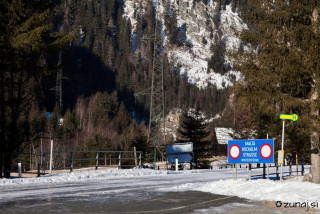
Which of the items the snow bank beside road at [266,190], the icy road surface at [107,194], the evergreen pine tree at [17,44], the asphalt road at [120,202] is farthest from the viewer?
the evergreen pine tree at [17,44]

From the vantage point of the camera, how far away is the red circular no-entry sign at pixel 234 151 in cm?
1717

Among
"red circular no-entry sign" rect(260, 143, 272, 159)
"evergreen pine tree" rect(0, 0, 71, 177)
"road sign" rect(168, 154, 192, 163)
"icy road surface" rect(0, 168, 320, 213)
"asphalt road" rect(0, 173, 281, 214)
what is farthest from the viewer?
"road sign" rect(168, 154, 192, 163)

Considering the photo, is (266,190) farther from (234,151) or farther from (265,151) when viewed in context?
(234,151)

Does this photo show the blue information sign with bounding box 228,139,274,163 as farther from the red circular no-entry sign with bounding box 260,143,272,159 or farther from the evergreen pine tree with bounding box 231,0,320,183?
the evergreen pine tree with bounding box 231,0,320,183

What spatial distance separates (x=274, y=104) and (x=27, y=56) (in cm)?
1376

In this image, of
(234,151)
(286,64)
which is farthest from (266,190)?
(286,64)

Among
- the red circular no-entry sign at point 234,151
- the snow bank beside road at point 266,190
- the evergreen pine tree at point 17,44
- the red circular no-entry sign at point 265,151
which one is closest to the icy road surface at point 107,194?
the snow bank beside road at point 266,190

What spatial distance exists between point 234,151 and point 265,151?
50.1 inches

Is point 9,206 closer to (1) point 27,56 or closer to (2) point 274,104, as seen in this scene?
(2) point 274,104

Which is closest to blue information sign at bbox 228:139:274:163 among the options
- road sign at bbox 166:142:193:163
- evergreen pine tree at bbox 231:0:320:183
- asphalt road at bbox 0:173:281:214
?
evergreen pine tree at bbox 231:0:320:183

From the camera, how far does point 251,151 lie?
16.9m

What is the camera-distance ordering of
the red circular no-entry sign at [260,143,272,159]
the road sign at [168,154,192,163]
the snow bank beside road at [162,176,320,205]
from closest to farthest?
the snow bank beside road at [162,176,320,205]
the red circular no-entry sign at [260,143,272,159]
the road sign at [168,154,192,163]

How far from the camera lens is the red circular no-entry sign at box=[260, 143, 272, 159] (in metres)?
16.4

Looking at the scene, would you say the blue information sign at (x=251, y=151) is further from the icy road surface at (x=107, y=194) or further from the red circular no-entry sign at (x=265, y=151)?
the icy road surface at (x=107, y=194)
